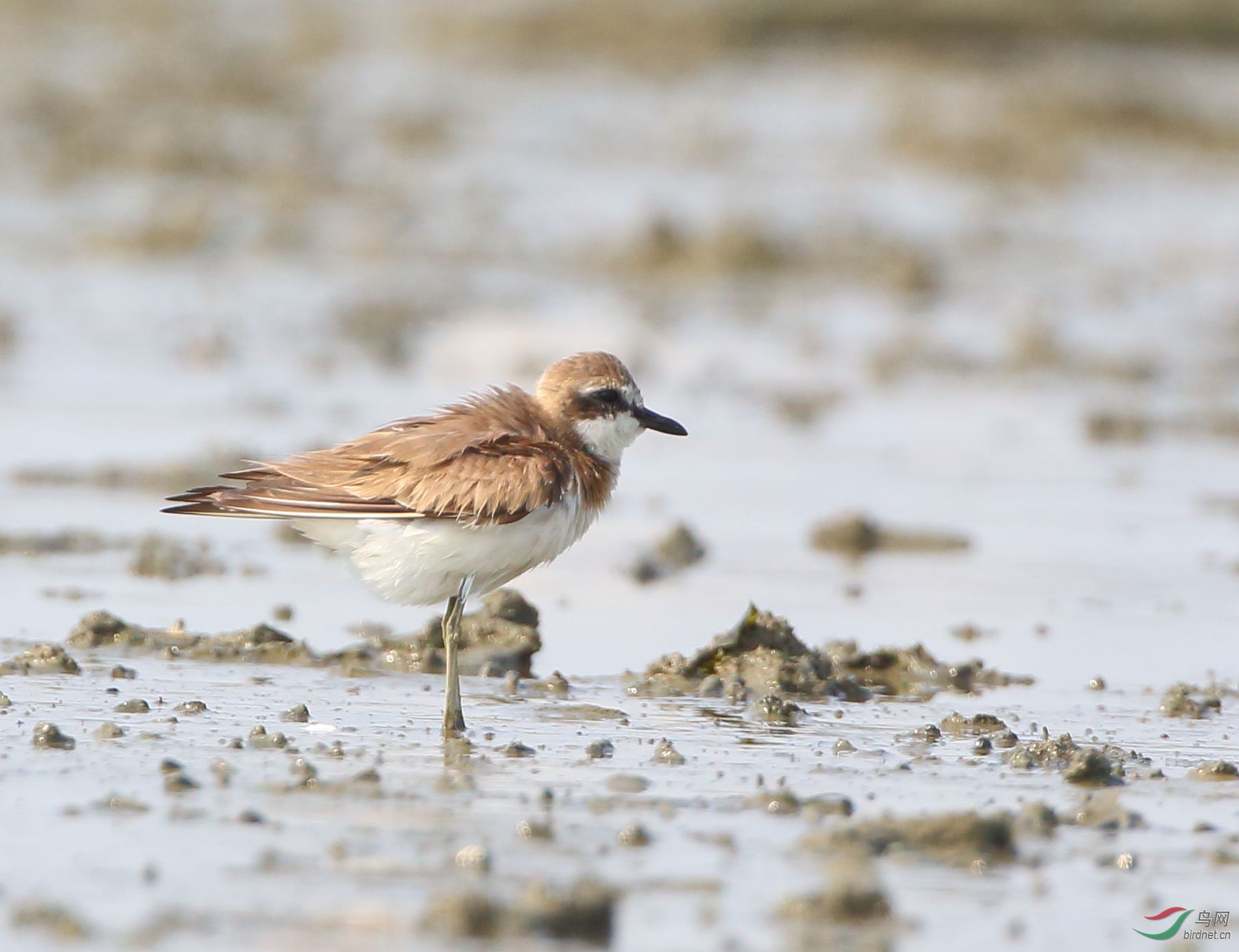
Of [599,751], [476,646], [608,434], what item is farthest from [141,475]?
[599,751]

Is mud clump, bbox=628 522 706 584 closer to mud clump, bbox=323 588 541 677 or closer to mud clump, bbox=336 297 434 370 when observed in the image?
mud clump, bbox=323 588 541 677

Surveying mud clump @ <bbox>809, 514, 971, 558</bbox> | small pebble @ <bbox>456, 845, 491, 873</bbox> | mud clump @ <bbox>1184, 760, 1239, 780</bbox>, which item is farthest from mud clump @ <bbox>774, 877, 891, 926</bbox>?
mud clump @ <bbox>809, 514, 971, 558</bbox>

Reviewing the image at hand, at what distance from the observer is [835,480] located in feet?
33.7

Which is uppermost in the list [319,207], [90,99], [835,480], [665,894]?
[90,99]

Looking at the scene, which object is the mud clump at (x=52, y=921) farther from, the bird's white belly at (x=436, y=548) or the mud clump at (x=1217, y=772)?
the mud clump at (x=1217, y=772)

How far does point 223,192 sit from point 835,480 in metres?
8.53

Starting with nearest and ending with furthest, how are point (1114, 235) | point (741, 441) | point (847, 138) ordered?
point (741, 441)
point (1114, 235)
point (847, 138)

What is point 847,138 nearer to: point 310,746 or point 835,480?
point 835,480

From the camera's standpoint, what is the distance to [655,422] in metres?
6.89

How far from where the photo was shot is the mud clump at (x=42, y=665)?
6.35 m

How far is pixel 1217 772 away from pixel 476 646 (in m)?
2.53

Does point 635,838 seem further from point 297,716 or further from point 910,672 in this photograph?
point 910,672

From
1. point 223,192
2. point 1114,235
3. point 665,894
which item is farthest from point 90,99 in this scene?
point 665,894

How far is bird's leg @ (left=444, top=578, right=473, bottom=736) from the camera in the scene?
598 centimetres
